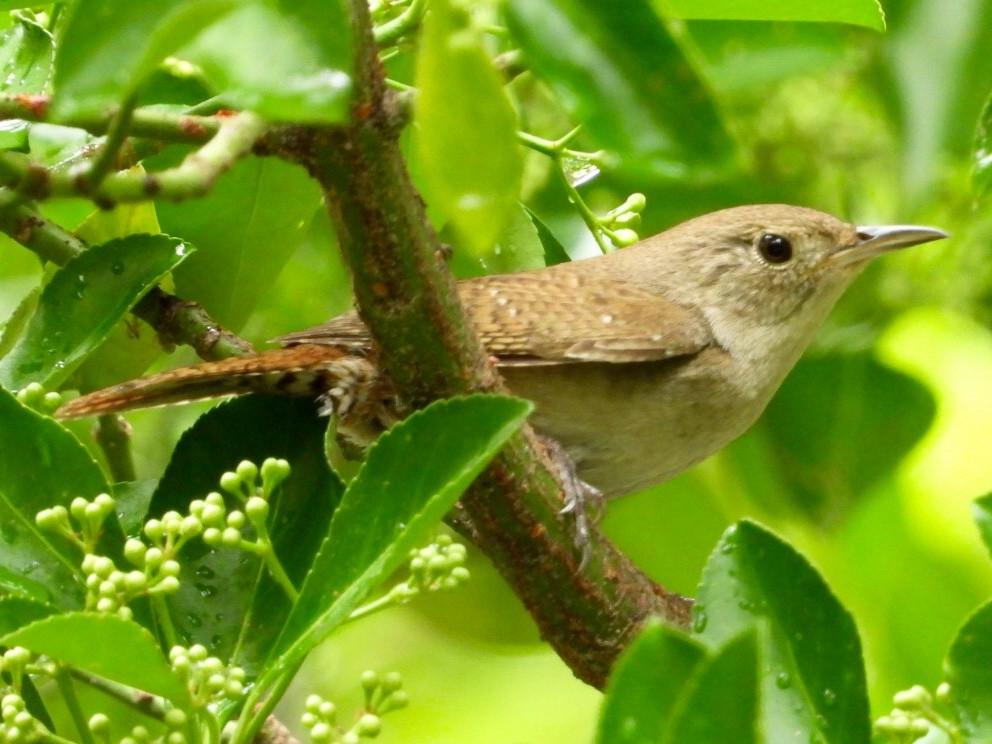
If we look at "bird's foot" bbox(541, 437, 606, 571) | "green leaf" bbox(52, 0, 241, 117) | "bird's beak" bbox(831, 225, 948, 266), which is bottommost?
"bird's foot" bbox(541, 437, 606, 571)

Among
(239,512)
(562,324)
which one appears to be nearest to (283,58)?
(239,512)

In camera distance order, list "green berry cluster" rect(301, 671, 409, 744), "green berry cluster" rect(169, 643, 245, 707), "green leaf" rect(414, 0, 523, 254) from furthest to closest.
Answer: "green berry cluster" rect(301, 671, 409, 744) < "green berry cluster" rect(169, 643, 245, 707) < "green leaf" rect(414, 0, 523, 254)

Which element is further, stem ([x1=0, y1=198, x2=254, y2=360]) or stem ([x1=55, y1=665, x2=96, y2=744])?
stem ([x1=0, y1=198, x2=254, y2=360])

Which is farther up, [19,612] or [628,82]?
[628,82]

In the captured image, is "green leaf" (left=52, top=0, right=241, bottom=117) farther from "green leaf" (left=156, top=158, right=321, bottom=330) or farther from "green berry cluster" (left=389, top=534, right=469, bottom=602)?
"green leaf" (left=156, top=158, right=321, bottom=330)

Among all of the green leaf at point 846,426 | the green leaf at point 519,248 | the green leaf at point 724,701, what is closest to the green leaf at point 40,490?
the green leaf at point 519,248

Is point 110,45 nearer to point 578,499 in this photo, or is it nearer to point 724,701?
point 724,701

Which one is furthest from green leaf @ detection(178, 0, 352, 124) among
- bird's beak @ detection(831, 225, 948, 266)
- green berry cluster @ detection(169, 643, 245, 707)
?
bird's beak @ detection(831, 225, 948, 266)
